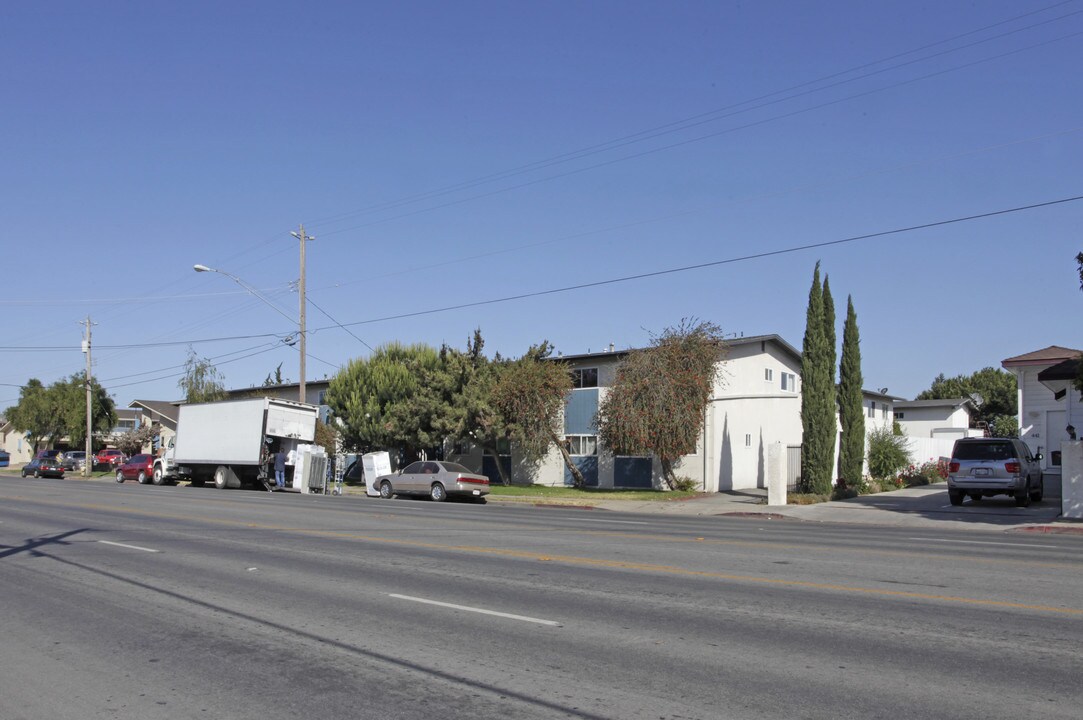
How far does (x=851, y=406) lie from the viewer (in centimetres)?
3356

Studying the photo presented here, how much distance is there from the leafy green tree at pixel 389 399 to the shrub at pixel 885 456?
19.3m

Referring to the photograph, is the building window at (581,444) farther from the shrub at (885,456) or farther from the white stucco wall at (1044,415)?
the white stucco wall at (1044,415)

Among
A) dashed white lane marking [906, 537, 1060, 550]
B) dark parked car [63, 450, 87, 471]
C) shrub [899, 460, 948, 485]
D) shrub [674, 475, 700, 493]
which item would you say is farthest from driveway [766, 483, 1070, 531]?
dark parked car [63, 450, 87, 471]

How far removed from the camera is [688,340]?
34.3 metres

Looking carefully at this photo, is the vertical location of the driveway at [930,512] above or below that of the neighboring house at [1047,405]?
below

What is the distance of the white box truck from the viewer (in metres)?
39.1

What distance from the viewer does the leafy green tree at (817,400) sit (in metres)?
31.5

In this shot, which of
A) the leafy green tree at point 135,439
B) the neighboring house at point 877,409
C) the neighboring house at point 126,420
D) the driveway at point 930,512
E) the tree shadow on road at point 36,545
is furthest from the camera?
the neighboring house at point 126,420

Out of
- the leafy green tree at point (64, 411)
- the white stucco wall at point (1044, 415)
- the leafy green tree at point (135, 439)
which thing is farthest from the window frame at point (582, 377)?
the leafy green tree at point (64, 411)

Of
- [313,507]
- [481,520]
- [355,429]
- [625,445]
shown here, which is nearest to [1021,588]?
[481,520]

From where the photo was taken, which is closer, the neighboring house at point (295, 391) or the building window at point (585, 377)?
the building window at point (585, 377)

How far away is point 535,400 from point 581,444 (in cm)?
380

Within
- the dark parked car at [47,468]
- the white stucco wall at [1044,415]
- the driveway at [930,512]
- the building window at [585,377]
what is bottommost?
the dark parked car at [47,468]

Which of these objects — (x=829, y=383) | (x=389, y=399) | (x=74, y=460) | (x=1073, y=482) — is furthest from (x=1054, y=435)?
(x=74, y=460)
